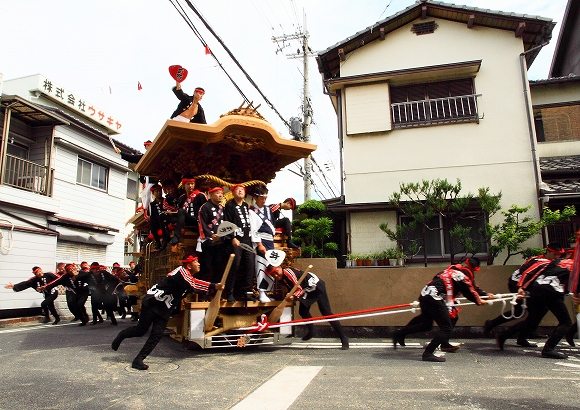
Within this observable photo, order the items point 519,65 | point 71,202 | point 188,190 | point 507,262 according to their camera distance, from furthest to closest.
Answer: point 71,202 < point 519,65 < point 507,262 < point 188,190

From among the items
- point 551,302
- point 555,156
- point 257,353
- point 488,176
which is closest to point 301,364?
point 257,353

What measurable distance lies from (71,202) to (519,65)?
51.3 feet

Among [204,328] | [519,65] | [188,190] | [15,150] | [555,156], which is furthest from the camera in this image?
[15,150]

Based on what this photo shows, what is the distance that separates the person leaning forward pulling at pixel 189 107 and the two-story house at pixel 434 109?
536 cm

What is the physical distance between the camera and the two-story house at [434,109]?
39.1 ft

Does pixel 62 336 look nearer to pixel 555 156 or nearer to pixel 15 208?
pixel 15 208

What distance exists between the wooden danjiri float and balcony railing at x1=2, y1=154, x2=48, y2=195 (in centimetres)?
755

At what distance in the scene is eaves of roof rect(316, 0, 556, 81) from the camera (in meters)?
12.2

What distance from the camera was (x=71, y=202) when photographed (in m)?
16.0

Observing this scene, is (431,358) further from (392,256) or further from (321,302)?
(392,256)

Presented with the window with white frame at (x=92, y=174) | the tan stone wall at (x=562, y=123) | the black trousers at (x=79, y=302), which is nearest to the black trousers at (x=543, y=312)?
the tan stone wall at (x=562, y=123)

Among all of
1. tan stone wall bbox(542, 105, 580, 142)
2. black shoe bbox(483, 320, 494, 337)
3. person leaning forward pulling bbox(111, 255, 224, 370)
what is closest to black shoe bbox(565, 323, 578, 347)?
black shoe bbox(483, 320, 494, 337)

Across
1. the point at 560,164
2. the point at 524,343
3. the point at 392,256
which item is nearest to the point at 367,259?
the point at 392,256

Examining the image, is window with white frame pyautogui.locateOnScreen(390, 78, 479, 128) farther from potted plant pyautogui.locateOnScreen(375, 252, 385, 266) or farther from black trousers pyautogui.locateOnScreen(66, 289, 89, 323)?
black trousers pyautogui.locateOnScreen(66, 289, 89, 323)
